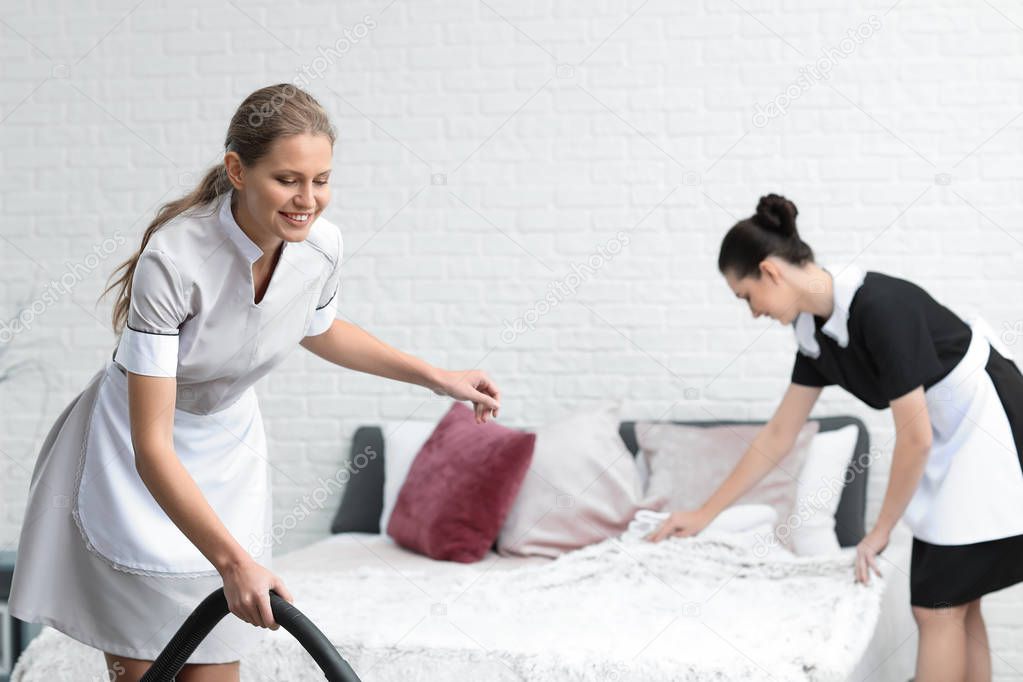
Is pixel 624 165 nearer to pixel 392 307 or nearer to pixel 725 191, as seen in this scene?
pixel 725 191

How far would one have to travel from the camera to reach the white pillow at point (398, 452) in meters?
3.51

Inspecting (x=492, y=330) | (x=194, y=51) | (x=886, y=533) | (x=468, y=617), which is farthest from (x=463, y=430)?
(x=194, y=51)

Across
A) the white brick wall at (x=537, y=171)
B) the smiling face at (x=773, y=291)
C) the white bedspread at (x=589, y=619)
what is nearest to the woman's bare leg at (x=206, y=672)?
the white bedspread at (x=589, y=619)

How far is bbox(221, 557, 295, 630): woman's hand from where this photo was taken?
3.97 ft

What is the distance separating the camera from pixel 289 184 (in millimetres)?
1454

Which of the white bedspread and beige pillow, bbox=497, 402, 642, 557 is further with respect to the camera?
beige pillow, bbox=497, 402, 642, 557

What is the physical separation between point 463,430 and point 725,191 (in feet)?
3.90

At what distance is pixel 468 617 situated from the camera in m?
2.40

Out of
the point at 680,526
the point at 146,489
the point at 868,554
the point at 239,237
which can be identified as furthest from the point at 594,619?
the point at 239,237

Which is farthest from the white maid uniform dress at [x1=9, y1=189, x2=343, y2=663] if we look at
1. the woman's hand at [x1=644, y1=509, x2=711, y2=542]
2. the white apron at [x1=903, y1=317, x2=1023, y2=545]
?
the white apron at [x1=903, y1=317, x2=1023, y2=545]

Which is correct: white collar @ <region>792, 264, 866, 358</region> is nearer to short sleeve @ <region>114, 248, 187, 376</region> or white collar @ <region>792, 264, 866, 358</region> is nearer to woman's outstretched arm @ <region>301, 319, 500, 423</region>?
woman's outstretched arm @ <region>301, 319, 500, 423</region>

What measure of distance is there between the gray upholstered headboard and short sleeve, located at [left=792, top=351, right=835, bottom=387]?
76 cm

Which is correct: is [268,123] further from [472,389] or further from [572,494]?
[572,494]

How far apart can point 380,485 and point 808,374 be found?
1604 millimetres
